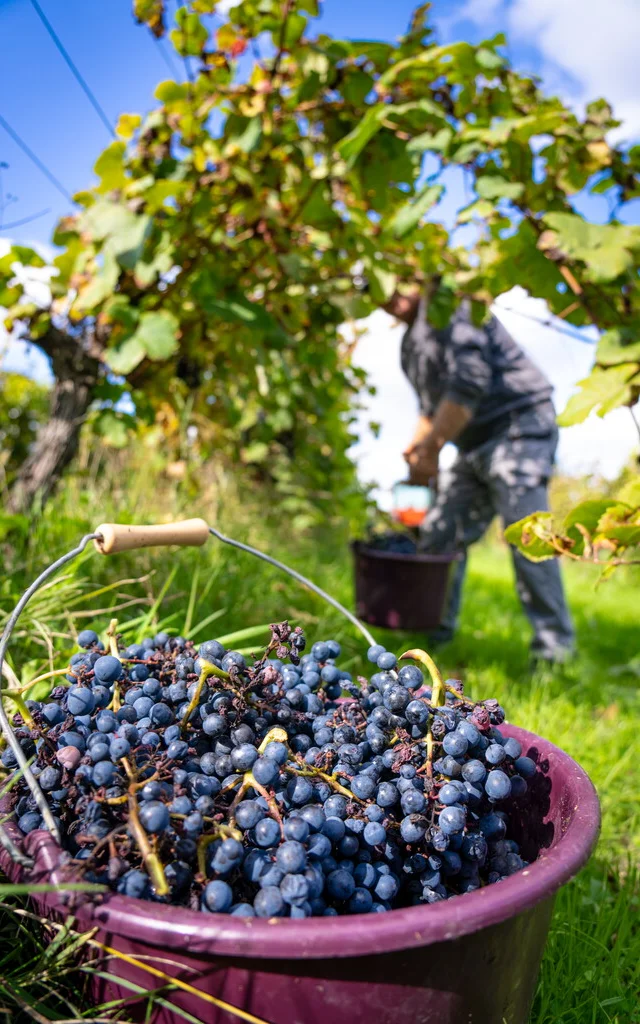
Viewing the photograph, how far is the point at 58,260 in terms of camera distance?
2.44 m

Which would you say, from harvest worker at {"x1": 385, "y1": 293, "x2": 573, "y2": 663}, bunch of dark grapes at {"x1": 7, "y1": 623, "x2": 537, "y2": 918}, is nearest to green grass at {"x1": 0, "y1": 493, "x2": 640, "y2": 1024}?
harvest worker at {"x1": 385, "y1": 293, "x2": 573, "y2": 663}

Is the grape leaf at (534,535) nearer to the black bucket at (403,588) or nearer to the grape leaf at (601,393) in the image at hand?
the grape leaf at (601,393)

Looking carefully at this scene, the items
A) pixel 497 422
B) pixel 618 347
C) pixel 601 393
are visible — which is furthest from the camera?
pixel 497 422

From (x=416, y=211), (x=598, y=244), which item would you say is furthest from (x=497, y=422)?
(x=598, y=244)

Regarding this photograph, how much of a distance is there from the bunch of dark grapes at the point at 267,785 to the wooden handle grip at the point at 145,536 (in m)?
0.16

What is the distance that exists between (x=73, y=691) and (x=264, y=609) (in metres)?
1.81

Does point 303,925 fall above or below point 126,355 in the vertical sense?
below

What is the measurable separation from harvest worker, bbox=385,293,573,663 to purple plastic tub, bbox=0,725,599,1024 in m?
2.68

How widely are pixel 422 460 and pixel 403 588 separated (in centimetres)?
79

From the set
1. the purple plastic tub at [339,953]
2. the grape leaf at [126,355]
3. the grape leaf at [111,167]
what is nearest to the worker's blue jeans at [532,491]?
the grape leaf at [126,355]

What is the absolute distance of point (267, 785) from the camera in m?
0.73

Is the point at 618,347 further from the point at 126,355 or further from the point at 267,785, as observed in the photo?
the point at 126,355

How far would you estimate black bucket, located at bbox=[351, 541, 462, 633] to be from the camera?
9.58 ft

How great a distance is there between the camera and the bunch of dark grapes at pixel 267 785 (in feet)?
2.08
